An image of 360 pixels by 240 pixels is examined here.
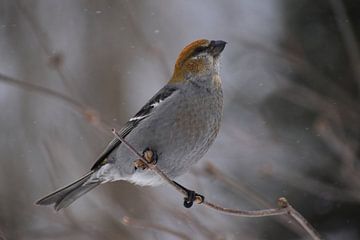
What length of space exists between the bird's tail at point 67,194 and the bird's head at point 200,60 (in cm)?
113

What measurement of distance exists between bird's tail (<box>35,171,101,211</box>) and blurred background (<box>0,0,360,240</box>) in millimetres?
116

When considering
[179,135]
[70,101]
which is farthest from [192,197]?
[70,101]

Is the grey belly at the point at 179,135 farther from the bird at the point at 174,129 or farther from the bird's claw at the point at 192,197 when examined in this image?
the bird's claw at the point at 192,197

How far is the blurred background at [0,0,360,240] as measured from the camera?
5105mm

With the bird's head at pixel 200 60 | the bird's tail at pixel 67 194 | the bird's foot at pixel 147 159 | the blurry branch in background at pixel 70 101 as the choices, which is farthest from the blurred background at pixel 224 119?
the bird's foot at pixel 147 159

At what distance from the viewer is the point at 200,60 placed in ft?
17.0

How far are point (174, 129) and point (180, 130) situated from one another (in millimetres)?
50

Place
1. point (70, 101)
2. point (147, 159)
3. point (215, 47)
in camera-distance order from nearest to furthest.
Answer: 1. point (70, 101)
2. point (147, 159)
3. point (215, 47)

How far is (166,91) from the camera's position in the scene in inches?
202

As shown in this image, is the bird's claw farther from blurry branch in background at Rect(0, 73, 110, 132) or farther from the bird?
blurry branch in background at Rect(0, 73, 110, 132)

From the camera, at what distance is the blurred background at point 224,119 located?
5.11m

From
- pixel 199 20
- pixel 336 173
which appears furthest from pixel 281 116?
pixel 199 20

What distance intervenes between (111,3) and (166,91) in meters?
6.45

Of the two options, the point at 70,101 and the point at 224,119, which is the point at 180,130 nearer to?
the point at 70,101
